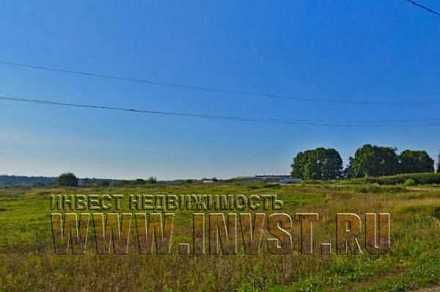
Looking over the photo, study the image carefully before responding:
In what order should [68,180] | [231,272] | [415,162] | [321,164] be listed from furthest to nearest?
[321,164] < [415,162] < [68,180] < [231,272]

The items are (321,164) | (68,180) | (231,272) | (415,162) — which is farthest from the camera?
(321,164)

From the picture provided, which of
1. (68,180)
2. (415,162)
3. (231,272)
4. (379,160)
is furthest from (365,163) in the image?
(231,272)

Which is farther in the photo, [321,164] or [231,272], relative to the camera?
[321,164]

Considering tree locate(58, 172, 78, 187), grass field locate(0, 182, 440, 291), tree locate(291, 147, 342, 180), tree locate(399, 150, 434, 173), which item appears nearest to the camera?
grass field locate(0, 182, 440, 291)

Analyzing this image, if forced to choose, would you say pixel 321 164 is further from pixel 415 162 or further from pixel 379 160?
pixel 415 162

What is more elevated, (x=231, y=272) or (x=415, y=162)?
(x=415, y=162)

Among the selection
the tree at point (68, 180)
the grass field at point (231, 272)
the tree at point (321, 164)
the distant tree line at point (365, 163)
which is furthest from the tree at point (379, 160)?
the grass field at point (231, 272)

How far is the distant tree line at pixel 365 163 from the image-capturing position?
98438 millimetres

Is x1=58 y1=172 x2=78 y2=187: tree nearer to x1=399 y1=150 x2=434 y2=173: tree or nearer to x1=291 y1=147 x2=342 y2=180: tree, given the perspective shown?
x1=291 y1=147 x2=342 y2=180: tree

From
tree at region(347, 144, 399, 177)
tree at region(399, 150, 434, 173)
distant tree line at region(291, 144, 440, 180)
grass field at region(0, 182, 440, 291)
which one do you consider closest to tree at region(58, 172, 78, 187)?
distant tree line at region(291, 144, 440, 180)

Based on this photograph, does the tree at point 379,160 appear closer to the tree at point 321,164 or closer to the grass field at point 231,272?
the tree at point 321,164

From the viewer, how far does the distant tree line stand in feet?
323

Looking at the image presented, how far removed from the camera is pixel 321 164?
111 metres

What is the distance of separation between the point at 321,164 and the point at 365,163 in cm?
1267
